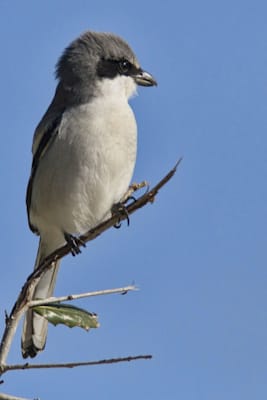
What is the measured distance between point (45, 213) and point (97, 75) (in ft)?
3.63

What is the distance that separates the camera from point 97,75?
5391 mm

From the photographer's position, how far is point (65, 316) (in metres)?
2.53

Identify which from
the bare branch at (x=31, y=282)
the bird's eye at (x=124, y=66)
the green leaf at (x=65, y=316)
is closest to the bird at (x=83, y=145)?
the bird's eye at (x=124, y=66)

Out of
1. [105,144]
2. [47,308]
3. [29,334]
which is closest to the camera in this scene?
[47,308]

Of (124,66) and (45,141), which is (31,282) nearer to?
(45,141)

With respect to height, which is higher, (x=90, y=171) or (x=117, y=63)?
(x=117, y=63)

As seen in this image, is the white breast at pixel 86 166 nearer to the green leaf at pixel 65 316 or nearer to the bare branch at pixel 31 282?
the bare branch at pixel 31 282

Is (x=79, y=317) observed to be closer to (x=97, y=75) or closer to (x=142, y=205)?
(x=142, y=205)

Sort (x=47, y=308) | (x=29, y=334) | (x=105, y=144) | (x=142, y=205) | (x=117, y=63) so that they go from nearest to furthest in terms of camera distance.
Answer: (x=47, y=308)
(x=142, y=205)
(x=29, y=334)
(x=105, y=144)
(x=117, y=63)

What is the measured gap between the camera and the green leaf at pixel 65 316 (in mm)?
2518

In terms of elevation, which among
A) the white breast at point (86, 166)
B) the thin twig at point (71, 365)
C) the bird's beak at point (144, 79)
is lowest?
the thin twig at point (71, 365)

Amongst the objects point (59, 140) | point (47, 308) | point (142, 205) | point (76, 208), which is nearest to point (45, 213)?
point (76, 208)

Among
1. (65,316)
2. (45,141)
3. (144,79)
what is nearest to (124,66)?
(144,79)

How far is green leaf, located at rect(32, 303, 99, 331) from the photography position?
8.26 ft
